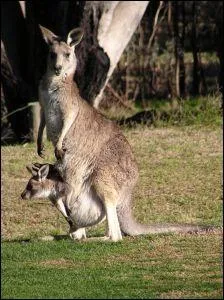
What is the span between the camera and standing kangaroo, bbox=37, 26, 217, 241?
30.7ft

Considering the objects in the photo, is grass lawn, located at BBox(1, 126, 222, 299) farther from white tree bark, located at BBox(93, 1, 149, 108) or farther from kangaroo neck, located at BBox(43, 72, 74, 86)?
white tree bark, located at BBox(93, 1, 149, 108)

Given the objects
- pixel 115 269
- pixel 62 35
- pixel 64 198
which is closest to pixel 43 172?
pixel 64 198

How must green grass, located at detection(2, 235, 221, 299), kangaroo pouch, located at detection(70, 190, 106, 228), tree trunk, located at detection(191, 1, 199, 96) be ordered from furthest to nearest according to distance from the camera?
tree trunk, located at detection(191, 1, 199, 96) → kangaroo pouch, located at detection(70, 190, 106, 228) → green grass, located at detection(2, 235, 221, 299)

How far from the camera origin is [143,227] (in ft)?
31.6

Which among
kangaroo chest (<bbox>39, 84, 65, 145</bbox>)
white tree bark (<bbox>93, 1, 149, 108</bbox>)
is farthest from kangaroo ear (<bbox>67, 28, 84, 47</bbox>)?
white tree bark (<bbox>93, 1, 149, 108</bbox>)

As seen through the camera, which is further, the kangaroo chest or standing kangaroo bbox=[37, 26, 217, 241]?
the kangaroo chest

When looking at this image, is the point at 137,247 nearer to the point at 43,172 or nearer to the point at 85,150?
the point at 85,150

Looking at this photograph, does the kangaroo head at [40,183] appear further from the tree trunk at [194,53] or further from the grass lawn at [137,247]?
the tree trunk at [194,53]

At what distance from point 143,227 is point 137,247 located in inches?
29.8

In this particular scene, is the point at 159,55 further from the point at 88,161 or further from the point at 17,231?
the point at 88,161

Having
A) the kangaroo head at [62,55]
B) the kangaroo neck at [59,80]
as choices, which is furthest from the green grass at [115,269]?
the kangaroo head at [62,55]

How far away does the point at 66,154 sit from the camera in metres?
9.58

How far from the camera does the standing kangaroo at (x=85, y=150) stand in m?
9.37

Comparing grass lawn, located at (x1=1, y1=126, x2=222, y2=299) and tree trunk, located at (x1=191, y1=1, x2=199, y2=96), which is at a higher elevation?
grass lawn, located at (x1=1, y1=126, x2=222, y2=299)
